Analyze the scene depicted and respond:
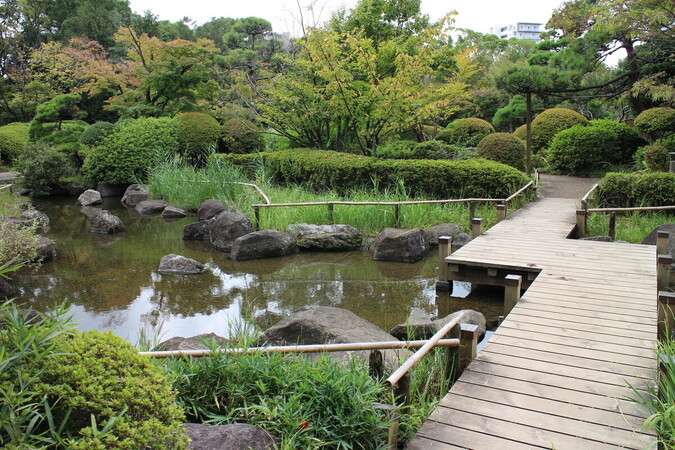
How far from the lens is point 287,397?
110 inches

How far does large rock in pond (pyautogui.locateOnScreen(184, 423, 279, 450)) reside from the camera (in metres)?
2.24

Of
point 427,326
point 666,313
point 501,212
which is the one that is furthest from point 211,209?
point 666,313

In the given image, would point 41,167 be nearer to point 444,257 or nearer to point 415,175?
point 415,175

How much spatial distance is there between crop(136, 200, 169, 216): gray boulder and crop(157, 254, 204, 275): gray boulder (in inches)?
216

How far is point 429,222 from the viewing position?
9336 millimetres

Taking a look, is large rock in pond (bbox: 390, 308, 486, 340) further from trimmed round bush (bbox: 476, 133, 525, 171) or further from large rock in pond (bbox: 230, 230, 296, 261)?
trimmed round bush (bbox: 476, 133, 525, 171)

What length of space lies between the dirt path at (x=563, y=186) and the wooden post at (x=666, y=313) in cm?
763

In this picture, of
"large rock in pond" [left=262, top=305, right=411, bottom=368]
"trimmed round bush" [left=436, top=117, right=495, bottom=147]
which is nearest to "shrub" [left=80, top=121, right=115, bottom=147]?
"trimmed round bush" [left=436, top=117, right=495, bottom=147]

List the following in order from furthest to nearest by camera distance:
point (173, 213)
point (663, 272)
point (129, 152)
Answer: point (129, 152) → point (173, 213) → point (663, 272)

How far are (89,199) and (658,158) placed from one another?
49.6 ft

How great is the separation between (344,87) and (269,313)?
24.7 ft

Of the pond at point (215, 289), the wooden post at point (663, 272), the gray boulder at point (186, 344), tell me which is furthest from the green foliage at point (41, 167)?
the wooden post at point (663, 272)

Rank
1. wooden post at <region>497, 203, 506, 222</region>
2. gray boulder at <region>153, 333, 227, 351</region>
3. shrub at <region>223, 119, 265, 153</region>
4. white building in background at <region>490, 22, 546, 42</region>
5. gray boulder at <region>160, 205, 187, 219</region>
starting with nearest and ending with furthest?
gray boulder at <region>153, 333, 227, 351</region>, wooden post at <region>497, 203, 506, 222</region>, gray boulder at <region>160, 205, 187, 219</region>, shrub at <region>223, 119, 265, 153</region>, white building in background at <region>490, 22, 546, 42</region>

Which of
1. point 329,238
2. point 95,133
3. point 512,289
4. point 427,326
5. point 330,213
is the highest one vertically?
point 95,133
